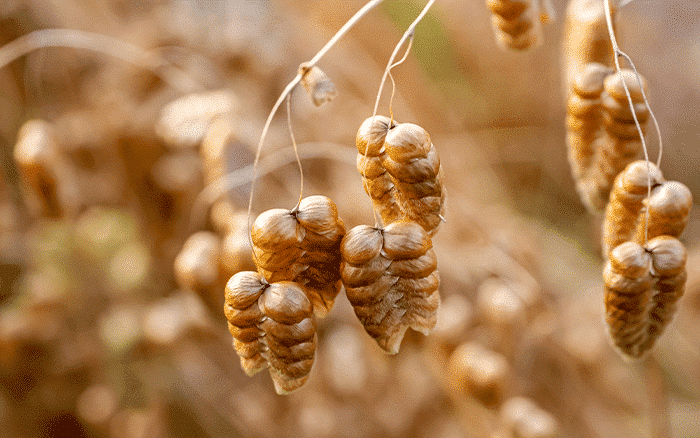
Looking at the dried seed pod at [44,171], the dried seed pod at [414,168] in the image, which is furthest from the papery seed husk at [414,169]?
the dried seed pod at [44,171]

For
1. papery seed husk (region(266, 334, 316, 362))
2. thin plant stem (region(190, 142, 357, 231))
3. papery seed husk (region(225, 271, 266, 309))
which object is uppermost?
papery seed husk (region(225, 271, 266, 309))

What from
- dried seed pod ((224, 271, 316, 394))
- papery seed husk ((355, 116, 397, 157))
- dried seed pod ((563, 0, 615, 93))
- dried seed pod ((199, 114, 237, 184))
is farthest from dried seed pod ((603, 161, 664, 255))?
dried seed pod ((199, 114, 237, 184))

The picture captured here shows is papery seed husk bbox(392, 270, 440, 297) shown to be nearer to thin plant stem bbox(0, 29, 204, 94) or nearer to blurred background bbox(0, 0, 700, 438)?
blurred background bbox(0, 0, 700, 438)

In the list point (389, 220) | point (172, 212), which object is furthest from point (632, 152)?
point (172, 212)

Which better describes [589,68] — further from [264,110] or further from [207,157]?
[264,110]

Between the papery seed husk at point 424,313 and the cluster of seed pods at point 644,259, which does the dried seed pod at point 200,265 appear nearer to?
the papery seed husk at point 424,313

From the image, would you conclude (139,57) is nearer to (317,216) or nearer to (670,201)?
(317,216)
